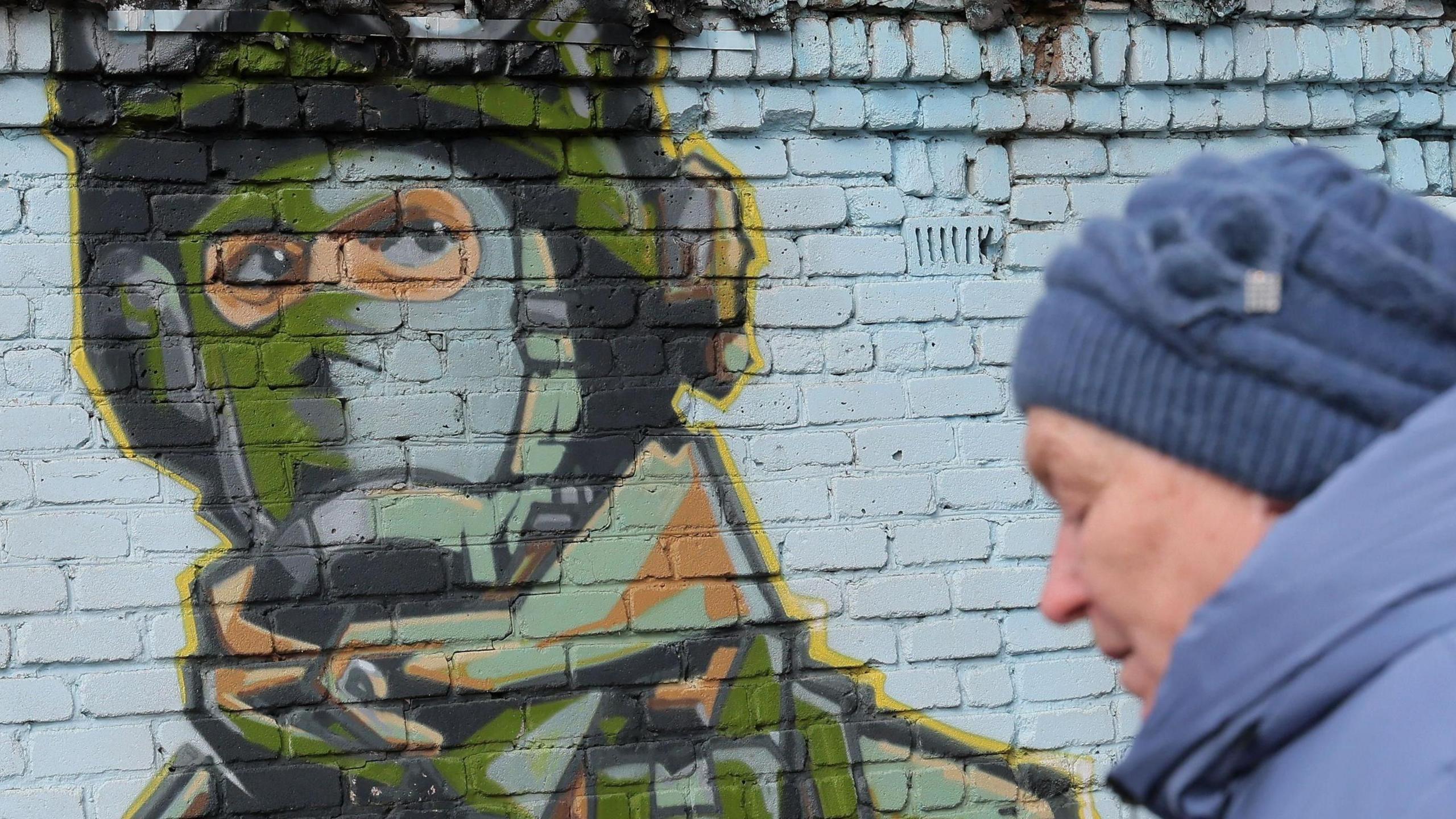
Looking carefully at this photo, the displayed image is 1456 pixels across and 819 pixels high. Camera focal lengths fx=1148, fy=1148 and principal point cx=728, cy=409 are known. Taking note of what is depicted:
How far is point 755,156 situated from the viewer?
8.44ft

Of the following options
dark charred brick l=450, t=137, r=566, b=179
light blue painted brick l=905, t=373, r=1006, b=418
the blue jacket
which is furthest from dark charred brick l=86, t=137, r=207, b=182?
the blue jacket

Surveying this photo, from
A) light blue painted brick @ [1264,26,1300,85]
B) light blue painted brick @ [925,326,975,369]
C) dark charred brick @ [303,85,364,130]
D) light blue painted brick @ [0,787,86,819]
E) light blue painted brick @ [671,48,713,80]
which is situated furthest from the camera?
light blue painted brick @ [1264,26,1300,85]

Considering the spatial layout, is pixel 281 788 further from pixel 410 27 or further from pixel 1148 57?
pixel 1148 57

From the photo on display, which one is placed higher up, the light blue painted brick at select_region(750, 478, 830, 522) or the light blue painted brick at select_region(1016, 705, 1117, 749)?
the light blue painted brick at select_region(750, 478, 830, 522)

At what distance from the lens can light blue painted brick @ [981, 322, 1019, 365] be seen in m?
2.64

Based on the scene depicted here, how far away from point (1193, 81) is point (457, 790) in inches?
91.0

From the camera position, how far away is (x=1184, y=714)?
0.70 metres

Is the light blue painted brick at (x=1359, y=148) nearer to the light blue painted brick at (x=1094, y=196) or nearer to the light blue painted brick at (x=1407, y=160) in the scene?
the light blue painted brick at (x=1407, y=160)

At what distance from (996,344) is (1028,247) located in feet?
0.79

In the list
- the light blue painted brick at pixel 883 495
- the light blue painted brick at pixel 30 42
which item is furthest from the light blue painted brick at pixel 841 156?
the light blue painted brick at pixel 30 42

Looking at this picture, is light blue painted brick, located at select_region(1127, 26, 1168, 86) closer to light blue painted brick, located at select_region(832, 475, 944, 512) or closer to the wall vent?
Result: the wall vent

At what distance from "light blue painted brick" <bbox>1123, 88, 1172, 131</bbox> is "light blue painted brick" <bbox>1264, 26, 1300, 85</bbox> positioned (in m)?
0.26

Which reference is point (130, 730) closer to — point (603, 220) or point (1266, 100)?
point (603, 220)

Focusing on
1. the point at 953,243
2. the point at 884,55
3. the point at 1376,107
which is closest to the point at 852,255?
the point at 953,243
